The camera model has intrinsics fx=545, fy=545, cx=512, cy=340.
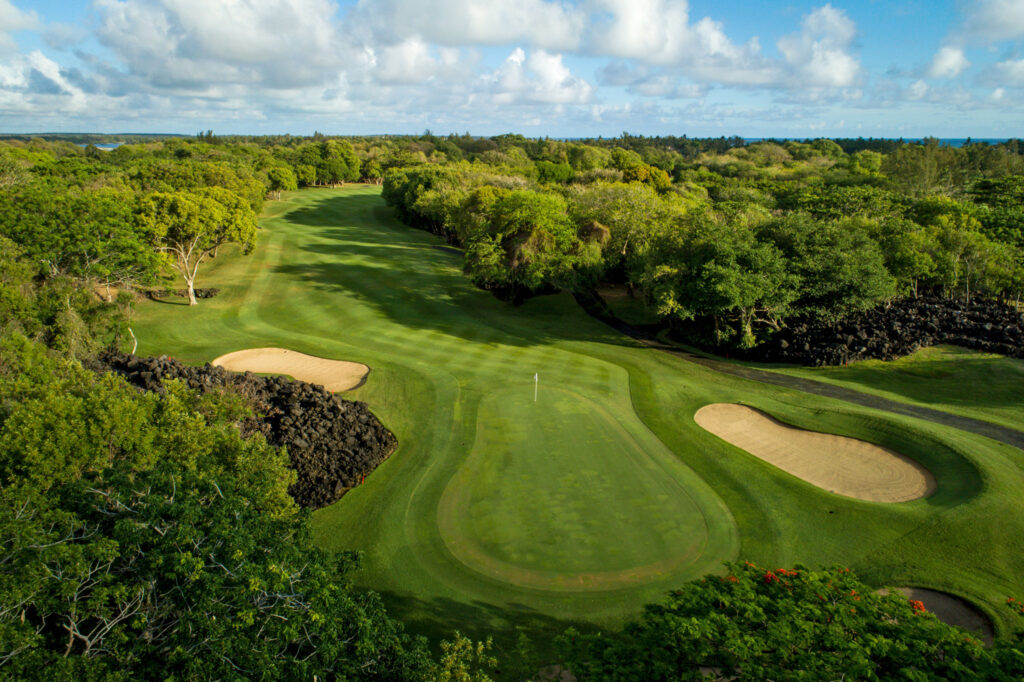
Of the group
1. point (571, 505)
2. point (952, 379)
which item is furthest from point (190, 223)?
point (952, 379)

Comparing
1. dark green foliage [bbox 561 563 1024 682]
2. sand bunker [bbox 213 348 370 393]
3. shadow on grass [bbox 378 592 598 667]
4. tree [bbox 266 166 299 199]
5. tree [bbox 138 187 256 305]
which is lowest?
sand bunker [bbox 213 348 370 393]

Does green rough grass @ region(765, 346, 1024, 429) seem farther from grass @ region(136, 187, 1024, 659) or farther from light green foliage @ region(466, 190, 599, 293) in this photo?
light green foliage @ region(466, 190, 599, 293)

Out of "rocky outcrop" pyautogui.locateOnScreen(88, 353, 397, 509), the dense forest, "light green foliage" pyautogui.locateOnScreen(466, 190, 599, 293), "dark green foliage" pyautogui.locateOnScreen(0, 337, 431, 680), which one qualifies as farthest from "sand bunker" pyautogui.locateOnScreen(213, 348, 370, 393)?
"dark green foliage" pyautogui.locateOnScreen(0, 337, 431, 680)

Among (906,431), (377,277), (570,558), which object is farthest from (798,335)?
(377,277)

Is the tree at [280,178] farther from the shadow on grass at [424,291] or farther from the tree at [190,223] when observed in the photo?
the tree at [190,223]

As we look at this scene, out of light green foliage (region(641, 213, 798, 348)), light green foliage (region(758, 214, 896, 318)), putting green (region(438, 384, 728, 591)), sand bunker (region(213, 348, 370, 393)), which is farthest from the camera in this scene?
light green foliage (region(758, 214, 896, 318))

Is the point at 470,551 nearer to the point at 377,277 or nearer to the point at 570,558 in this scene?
the point at 570,558
